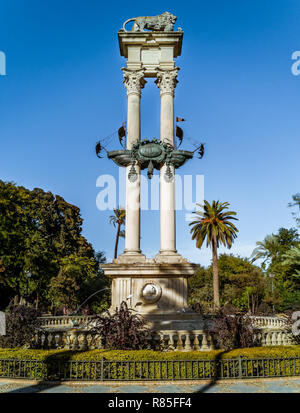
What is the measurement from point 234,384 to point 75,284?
35.6m

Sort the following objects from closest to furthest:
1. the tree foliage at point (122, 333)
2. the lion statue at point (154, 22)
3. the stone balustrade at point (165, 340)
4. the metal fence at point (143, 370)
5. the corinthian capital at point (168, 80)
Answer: the metal fence at point (143, 370)
the tree foliage at point (122, 333)
the stone balustrade at point (165, 340)
the corinthian capital at point (168, 80)
the lion statue at point (154, 22)

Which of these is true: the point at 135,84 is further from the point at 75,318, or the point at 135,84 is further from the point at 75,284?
the point at 75,284

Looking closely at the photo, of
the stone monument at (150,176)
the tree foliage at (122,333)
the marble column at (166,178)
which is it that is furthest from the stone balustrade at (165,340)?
A: the marble column at (166,178)

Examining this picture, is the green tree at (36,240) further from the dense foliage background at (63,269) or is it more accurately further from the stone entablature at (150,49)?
the stone entablature at (150,49)

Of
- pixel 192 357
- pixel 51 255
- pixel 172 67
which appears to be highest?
pixel 172 67

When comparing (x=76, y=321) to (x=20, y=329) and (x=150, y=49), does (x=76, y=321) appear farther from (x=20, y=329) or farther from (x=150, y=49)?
(x=150, y=49)

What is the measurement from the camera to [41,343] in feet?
44.9

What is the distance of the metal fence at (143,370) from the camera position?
10.4m

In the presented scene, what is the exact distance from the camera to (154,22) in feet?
78.4

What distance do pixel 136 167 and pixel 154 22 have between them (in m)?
9.83

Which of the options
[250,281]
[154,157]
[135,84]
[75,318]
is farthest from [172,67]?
[250,281]

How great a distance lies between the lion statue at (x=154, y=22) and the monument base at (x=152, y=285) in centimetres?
1502
